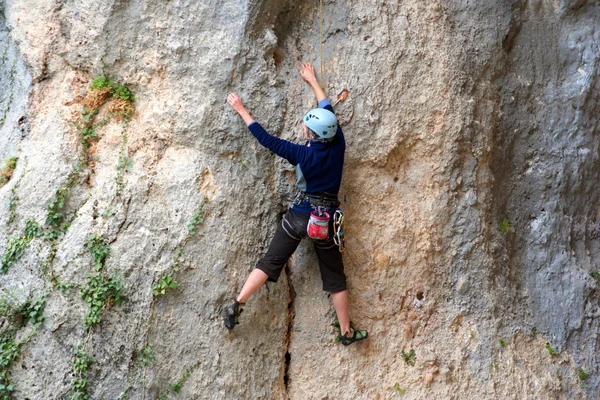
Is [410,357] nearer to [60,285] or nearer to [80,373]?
[80,373]

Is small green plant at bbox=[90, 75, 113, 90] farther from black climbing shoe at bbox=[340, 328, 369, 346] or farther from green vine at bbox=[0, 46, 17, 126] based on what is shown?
black climbing shoe at bbox=[340, 328, 369, 346]

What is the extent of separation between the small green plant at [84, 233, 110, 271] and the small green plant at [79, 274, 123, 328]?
0.33 feet

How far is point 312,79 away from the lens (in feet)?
16.0

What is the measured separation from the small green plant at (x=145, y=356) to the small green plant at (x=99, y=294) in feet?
1.33

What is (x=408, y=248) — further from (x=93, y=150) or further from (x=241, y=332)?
(x=93, y=150)

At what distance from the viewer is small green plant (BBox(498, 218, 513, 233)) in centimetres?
532

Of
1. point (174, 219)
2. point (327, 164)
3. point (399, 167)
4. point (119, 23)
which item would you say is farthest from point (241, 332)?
point (119, 23)

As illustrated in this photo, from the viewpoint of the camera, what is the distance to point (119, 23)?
15.8 feet

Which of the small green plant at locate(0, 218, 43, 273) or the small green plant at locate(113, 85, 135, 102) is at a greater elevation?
the small green plant at locate(113, 85, 135, 102)

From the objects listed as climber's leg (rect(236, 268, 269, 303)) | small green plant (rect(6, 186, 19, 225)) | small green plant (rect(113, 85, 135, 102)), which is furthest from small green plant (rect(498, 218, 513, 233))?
small green plant (rect(6, 186, 19, 225))

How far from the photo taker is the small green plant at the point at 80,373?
4.45 meters

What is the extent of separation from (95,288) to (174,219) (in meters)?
0.79

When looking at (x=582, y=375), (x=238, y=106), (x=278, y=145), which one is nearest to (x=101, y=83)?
(x=238, y=106)

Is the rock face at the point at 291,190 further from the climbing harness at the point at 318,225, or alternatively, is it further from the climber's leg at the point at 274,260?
the climbing harness at the point at 318,225
